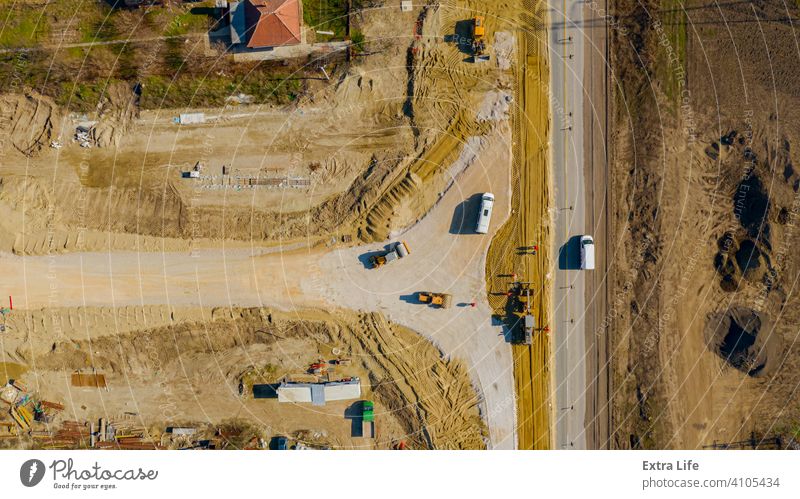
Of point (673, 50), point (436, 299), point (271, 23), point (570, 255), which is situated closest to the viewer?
point (271, 23)

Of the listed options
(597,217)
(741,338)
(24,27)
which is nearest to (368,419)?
(597,217)

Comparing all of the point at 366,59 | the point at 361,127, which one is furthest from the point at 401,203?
the point at 366,59

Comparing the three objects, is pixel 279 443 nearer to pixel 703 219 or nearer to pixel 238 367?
pixel 238 367

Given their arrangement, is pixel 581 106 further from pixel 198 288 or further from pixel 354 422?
pixel 198 288

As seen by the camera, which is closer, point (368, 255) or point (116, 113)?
point (368, 255)

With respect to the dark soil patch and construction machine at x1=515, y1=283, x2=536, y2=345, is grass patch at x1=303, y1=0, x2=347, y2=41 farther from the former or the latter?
the dark soil patch

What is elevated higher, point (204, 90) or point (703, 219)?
point (204, 90)

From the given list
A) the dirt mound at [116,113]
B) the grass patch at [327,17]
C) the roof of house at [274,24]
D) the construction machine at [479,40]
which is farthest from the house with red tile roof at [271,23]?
the construction machine at [479,40]

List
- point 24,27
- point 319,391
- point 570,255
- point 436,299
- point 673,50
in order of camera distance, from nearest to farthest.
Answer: point 436,299 < point 319,391 < point 673,50 < point 570,255 < point 24,27
